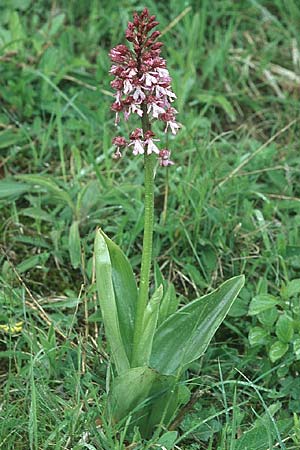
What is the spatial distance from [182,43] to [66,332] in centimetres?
219

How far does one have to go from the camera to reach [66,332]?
2777 millimetres

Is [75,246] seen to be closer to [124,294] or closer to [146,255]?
[124,294]

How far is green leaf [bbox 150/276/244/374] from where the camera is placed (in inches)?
98.5

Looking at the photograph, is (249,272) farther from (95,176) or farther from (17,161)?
(17,161)

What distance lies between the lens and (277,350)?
106 inches

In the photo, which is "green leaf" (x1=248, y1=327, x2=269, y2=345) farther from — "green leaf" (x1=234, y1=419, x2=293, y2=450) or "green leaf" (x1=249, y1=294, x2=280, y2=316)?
"green leaf" (x1=234, y1=419, x2=293, y2=450)

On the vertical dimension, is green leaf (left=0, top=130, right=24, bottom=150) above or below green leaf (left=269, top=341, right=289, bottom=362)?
above

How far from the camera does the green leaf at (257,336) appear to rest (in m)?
2.76

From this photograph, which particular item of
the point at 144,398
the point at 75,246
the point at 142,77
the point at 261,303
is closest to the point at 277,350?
the point at 261,303

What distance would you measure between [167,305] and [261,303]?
0.35 metres

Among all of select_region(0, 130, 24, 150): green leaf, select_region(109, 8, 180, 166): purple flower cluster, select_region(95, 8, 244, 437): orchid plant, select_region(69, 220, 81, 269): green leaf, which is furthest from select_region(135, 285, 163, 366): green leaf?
select_region(0, 130, 24, 150): green leaf

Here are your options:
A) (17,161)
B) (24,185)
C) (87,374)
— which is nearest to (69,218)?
(24,185)

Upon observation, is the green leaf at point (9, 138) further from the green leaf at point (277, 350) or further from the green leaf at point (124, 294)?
the green leaf at point (277, 350)

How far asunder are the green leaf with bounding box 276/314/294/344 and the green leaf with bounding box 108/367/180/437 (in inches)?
17.8
